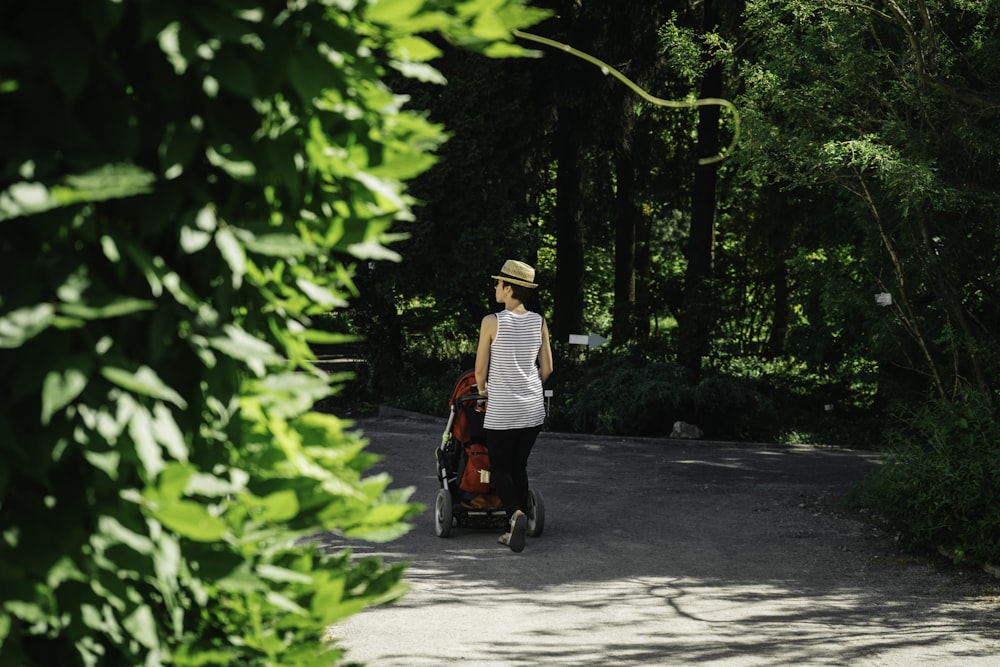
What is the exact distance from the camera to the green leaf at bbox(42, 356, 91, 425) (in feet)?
5.49

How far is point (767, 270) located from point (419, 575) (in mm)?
23116

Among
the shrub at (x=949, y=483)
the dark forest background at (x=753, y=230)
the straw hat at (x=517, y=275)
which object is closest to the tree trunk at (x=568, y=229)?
the dark forest background at (x=753, y=230)

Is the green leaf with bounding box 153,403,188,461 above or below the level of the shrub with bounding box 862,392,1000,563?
above

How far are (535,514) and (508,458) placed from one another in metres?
0.78

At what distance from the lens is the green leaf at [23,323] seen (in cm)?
165

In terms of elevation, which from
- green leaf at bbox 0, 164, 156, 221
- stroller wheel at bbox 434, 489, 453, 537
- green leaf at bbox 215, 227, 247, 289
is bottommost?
stroller wheel at bbox 434, 489, 453, 537

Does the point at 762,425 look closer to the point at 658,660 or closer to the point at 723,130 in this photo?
the point at 723,130

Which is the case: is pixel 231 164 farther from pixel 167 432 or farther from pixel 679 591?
pixel 679 591

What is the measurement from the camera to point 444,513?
31.1 feet

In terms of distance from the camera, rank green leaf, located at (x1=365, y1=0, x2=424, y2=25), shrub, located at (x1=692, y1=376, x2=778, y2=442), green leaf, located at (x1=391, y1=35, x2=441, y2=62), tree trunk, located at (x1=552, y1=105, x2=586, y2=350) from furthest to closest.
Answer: tree trunk, located at (x1=552, y1=105, x2=586, y2=350) → shrub, located at (x1=692, y1=376, x2=778, y2=442) → green leaf, located at (x1=391, y1=35, x2=441, y2=62) → green leaf, located at (x1=365, y1=0, x2=424, y2=25)

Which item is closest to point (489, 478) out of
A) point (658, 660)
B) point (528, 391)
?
point (528, 391)

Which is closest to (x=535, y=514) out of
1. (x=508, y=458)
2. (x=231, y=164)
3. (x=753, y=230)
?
(x=508, y=458)

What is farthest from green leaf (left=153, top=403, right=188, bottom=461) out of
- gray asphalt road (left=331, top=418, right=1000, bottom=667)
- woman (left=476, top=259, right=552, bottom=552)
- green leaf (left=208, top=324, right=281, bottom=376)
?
woman (left=476, top=259, right=552, bottom=552)

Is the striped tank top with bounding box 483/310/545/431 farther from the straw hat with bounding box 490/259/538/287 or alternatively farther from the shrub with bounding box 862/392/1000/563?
the shrub with bounding box 862/392/1000/563
